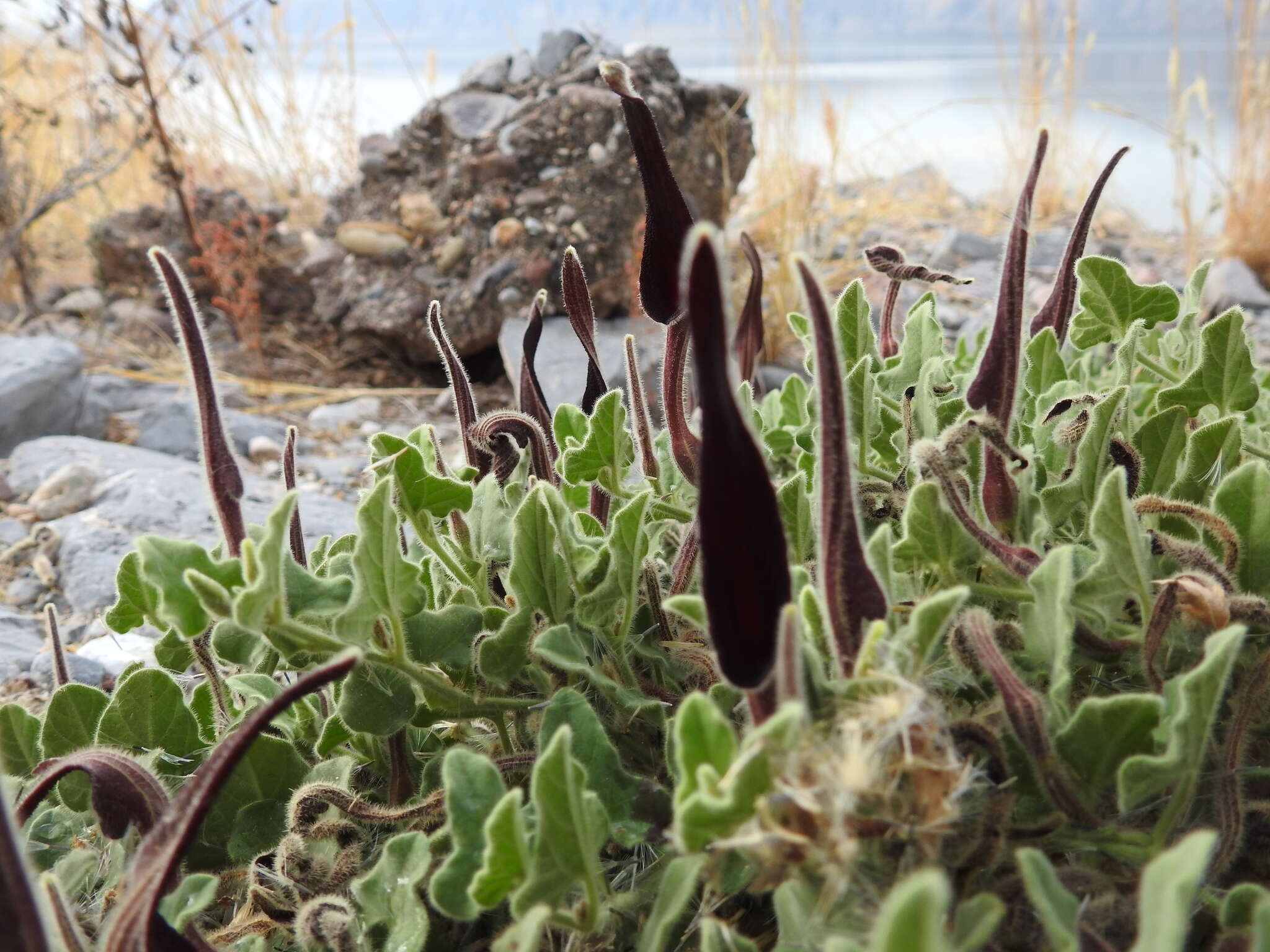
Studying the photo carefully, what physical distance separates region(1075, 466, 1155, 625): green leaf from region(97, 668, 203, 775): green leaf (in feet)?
1.77

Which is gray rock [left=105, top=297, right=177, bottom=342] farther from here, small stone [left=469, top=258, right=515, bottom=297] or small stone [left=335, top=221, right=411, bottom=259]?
small stone [left=469, top=258, right=515, bottom=297]

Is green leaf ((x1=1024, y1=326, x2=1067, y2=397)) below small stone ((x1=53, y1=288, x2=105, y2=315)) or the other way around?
the other way around

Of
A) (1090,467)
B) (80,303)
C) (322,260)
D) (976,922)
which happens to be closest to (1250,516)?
(1090,467)

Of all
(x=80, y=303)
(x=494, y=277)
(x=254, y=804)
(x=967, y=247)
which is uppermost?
(x=254, y=804)

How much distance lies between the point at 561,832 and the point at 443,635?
0.17 meters

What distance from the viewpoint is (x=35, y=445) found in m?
2.39

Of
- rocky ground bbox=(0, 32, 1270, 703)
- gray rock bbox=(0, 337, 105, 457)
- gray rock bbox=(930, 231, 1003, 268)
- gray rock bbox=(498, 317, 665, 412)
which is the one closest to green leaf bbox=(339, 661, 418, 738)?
rocky ground bbox=(0, 32, 1270, 703)

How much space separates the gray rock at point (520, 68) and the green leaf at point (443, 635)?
398cm

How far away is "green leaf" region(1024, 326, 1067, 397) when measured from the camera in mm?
789

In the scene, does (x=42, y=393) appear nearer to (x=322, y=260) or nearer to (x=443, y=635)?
(x=322, y=260)

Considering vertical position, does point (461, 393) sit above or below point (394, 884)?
above

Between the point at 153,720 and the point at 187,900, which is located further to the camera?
the point at 153,720

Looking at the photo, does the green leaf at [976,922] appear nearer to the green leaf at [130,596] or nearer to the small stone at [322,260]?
the green leaf at [130,596]

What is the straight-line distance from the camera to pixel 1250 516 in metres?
0.54
